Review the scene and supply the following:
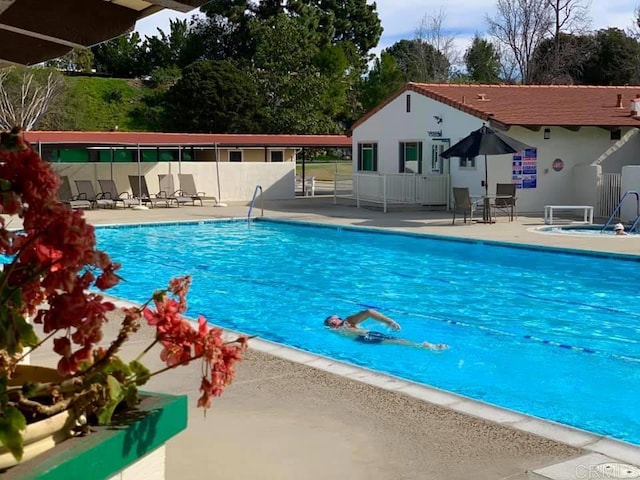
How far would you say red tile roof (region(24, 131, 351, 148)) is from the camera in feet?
87.1

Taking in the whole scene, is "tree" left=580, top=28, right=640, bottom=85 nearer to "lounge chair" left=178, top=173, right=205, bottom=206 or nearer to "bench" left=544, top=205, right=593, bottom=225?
"bench" left=544, top=205, right=593, bottom=225

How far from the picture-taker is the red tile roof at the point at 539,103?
2239 cm

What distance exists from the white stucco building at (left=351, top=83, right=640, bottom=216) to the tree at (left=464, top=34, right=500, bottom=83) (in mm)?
33380

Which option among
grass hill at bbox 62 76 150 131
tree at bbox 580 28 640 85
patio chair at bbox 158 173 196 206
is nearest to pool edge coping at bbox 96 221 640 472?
patio chair at bbox 158 173 196 206

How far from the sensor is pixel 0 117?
43.8 m

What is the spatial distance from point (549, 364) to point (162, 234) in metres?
12.5

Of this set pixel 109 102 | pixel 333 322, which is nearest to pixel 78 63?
pixel 109 102

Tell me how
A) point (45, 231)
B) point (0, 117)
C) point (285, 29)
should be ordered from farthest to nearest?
point (285, 29) → point (0, 117) → point (45, 231)

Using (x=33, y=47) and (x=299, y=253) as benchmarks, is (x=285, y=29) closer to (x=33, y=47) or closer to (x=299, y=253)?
(x=299, y=253)

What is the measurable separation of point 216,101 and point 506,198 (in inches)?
1171

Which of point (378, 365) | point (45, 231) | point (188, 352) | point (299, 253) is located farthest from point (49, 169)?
point (299, 253)

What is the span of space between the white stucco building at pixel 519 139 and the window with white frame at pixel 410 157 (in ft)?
0.10

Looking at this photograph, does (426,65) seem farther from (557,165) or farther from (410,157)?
(557,165)

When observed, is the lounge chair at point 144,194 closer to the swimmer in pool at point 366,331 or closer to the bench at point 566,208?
the bench at point 566,208
